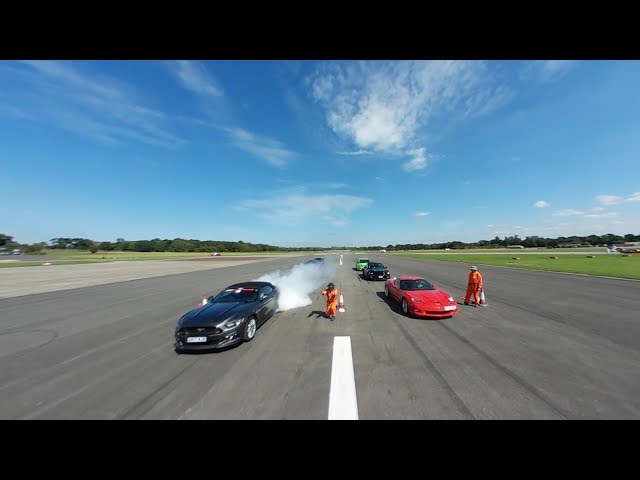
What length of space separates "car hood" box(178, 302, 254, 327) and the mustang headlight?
13 centimetres

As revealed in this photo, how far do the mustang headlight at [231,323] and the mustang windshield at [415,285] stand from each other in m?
A: 6.33

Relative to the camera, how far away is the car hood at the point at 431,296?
7.76 metres

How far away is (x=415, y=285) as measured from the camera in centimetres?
913

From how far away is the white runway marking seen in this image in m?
3.17

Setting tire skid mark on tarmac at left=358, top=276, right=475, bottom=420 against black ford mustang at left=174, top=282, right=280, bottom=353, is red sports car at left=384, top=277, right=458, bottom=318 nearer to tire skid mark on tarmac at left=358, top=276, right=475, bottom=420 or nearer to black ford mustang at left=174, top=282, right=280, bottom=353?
tire skid mark on tarmac at left=358, top=276, right=475, bottom=420

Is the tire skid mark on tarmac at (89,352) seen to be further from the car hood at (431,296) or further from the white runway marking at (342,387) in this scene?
the car hood at (431,296)

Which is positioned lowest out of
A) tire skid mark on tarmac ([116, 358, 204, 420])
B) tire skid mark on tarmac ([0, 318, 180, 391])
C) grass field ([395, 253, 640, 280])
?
tire skid mark on tarmac ([0, 318, 180, 391])

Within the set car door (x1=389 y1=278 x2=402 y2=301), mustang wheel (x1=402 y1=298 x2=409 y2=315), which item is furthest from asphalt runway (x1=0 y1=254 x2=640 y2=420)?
car door (x1=389 y1=278 x2=402 y2=301)

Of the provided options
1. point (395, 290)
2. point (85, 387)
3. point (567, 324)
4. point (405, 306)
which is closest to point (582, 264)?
point (567, 324)

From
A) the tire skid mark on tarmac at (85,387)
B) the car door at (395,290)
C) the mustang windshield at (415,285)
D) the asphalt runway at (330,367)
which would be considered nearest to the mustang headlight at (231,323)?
the asphalt runway at (330,367)

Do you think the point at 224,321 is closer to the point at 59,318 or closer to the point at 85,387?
the point at 85,387

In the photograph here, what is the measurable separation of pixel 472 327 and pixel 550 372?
2.57m
